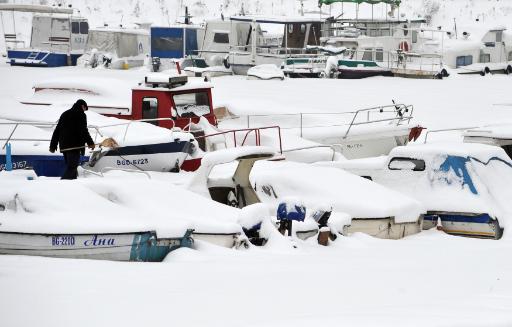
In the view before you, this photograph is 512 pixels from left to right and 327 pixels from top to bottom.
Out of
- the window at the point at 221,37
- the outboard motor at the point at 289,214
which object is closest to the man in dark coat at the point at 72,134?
the outboard motor at the point at 289,214

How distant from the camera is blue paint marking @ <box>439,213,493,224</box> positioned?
11430 mm

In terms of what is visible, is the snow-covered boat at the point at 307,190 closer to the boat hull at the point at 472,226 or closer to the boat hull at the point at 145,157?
the boat hull at the point at 472,226

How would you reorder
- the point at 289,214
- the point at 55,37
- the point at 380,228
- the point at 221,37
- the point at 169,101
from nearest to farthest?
the point at 289,214, the point at 380,228, the point at 169,101, the point at 221,37, the point at 55,37

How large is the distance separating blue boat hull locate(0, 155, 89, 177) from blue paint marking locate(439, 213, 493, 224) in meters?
6.28

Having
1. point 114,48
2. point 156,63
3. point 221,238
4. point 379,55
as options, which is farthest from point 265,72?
point 221,238

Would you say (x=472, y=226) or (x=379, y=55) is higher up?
(x=379, y=55)

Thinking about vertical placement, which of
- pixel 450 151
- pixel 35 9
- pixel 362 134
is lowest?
pixel 362 134

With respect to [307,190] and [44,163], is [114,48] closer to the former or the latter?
[44,163]

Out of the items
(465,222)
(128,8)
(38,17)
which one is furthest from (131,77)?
(465,222)

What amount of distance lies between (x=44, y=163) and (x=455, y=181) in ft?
21.7

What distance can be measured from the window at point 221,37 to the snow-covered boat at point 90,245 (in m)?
36.2

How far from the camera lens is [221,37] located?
44.3 m

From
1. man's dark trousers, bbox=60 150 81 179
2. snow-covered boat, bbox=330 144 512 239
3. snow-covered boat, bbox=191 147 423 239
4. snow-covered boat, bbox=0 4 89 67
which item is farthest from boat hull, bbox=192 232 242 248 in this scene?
snow-covered boat, bbox=0 4 89 67

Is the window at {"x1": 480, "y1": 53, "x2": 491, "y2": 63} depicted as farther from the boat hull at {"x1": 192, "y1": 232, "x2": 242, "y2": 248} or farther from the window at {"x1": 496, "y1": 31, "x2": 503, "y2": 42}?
the boat hull at {"x1": 192, "y1": 232, "x2": 242, "y2": 248}
